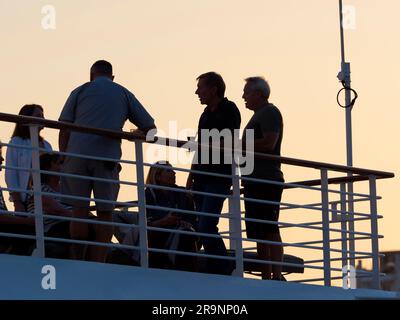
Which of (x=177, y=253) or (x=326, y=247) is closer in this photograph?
(x=177, y=253)

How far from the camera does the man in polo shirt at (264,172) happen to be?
12.4 m

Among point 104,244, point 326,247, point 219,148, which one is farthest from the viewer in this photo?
point 326,247

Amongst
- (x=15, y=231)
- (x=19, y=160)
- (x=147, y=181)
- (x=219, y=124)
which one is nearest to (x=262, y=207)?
(x=219, y=124)

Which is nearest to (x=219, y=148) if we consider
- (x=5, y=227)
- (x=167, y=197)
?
(x=167, y=197)

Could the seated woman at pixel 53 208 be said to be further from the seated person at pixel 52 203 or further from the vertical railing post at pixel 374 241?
the vertical railing post at pixel 374 241

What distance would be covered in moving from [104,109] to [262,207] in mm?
1540

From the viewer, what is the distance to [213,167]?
12.1m

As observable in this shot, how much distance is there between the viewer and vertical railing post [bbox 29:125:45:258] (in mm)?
10742

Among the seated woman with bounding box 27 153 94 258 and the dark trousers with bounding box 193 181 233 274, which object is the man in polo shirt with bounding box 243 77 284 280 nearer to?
the dark trousers with bounding box 193 181 233 274

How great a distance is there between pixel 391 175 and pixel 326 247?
914 millimetres

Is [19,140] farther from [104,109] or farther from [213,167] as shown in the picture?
[213,167]

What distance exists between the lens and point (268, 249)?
12453mm

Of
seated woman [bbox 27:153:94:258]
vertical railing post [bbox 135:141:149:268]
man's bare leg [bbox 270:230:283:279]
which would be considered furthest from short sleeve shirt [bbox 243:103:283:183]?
seated woman [bbox 27:153:94:258]
